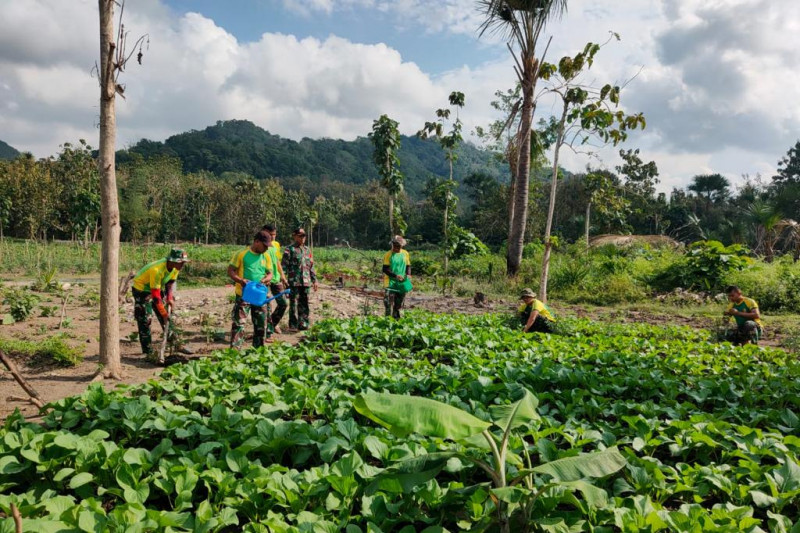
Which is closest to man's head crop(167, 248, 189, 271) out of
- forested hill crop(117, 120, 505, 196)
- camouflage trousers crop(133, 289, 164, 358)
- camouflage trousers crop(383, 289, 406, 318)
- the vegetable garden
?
camouflage trousers crop(133, 289, 164, 358)

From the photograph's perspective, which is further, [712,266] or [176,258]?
[712,266]

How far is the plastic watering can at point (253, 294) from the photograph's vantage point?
679 centimetres

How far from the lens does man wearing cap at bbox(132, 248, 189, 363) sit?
21.5 feet

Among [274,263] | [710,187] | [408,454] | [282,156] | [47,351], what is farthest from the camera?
[282,156]

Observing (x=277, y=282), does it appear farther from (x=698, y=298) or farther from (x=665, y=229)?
(x=665, y=229)

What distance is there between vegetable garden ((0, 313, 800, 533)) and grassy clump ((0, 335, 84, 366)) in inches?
92.6

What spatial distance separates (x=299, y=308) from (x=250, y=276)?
2.06 meters

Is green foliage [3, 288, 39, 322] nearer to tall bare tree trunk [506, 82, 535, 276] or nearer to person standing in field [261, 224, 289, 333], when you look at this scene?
person standing in field [261, 224, 289, 333]

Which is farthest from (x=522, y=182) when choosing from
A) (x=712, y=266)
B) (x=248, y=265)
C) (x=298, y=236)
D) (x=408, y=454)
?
(x=408, y=454)

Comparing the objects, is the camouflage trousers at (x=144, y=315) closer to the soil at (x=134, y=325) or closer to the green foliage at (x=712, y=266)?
the soil at (x=134, y=325)

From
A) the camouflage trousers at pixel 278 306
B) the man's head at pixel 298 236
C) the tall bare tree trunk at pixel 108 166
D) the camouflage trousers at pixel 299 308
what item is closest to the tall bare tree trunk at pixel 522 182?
the man's head at pixel 298 236

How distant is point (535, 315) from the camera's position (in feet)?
27.4

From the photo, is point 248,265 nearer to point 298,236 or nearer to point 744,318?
point 298,236

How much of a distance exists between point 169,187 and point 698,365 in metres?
49.1
